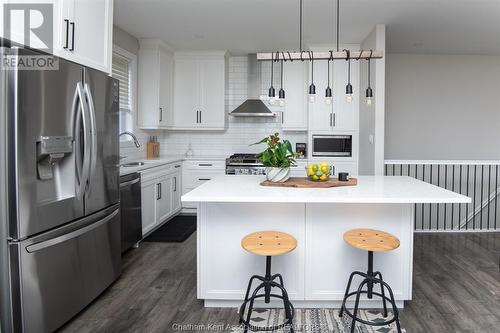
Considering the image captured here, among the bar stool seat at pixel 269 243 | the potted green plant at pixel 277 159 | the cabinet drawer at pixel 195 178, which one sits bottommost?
the bar stool seat at pixel 269 243

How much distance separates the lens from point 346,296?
2461 mm

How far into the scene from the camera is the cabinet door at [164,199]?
4.71 metres

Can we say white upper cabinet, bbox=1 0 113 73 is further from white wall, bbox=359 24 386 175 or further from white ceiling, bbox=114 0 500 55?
white wall, bbox=359 24 386 175

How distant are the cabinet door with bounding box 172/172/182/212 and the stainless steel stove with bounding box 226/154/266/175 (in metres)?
0.77

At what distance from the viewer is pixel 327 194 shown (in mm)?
2406

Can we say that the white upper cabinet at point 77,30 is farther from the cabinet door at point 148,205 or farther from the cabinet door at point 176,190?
the cabinet door at point 176,190

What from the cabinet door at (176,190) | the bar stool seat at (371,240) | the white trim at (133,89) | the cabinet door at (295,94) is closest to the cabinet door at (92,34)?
the white trim at (133,89)

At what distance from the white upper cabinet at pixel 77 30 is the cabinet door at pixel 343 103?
3346mm

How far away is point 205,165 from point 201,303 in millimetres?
3098

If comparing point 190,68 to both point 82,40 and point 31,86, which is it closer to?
point 82,40

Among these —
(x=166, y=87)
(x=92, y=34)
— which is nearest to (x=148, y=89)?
(x=166, y=87)

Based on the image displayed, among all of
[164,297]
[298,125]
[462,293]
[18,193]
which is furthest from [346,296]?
[298,125]

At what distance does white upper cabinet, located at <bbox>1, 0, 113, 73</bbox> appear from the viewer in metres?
2.15

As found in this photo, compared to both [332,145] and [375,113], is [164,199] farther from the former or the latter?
[375,113]
